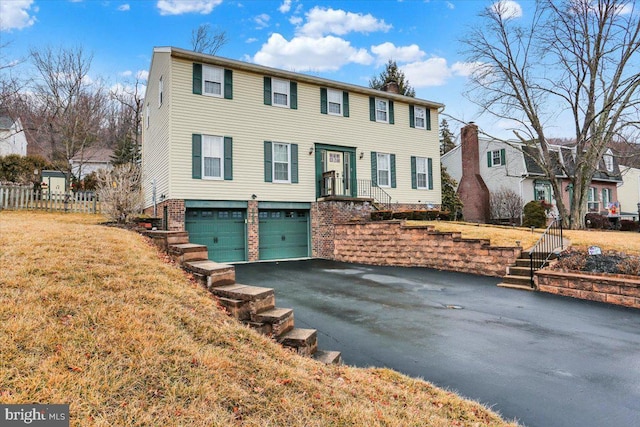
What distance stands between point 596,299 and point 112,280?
28.0 ft

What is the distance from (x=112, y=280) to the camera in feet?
12.2

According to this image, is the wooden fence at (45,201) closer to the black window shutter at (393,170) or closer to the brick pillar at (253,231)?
the brick pillar at (253,231)

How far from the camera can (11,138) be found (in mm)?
30703

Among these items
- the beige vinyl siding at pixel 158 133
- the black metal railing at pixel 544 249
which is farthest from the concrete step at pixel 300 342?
the beige vinyl siding at pixel 158 133

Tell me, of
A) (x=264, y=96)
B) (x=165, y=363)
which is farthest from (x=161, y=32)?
(x=165, y=363)

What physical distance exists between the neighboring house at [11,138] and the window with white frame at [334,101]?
23.3 meters

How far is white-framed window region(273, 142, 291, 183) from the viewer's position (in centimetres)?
1430

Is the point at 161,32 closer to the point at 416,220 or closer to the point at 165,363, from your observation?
the point at 416,220

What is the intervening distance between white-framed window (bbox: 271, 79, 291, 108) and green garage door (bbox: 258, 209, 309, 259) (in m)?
4.51

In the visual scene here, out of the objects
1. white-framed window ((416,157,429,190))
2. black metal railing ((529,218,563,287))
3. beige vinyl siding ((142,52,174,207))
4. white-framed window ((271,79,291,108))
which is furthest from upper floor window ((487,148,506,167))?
beige vinyl siding ((142,52,174,207))

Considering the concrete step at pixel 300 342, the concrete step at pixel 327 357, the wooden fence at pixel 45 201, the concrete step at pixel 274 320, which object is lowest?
the concrete step at pixel 327 357

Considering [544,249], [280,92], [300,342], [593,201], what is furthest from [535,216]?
[300,342]

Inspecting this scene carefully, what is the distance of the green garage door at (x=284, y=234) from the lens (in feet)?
46.2

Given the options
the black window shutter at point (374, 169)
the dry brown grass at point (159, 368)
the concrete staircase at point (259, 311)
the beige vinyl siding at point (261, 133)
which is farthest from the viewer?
the black window shutter at point (374, 169)
